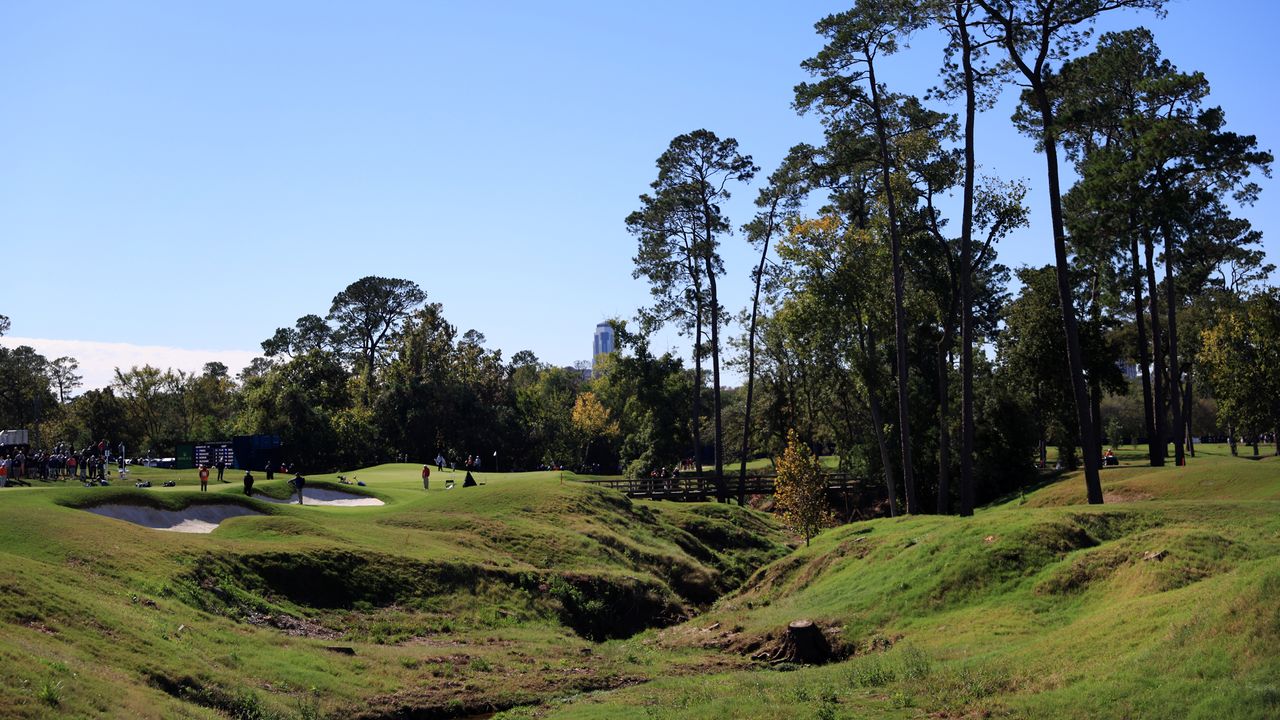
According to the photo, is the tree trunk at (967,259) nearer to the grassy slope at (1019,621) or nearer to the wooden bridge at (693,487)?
the grassy slope at (1019,621)

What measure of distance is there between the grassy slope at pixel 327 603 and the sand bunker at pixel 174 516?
416 mm

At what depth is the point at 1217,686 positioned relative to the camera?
51.9 ft

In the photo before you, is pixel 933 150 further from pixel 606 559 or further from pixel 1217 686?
pixel 1217 686

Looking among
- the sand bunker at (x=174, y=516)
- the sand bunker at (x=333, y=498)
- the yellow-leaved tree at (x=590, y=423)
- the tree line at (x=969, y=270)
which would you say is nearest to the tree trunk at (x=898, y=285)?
the tree line at (x=969, y=270)

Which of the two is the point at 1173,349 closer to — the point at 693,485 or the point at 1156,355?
the point at 1156,355

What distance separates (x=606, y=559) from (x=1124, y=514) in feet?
66.8

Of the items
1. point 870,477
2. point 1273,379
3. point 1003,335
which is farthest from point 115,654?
point 1273,379

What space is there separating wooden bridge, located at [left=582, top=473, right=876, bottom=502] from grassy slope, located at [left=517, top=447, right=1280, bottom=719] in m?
25.1

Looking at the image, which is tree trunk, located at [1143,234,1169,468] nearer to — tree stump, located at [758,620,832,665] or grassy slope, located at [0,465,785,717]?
grassy slope, located at [0,465,785,717]

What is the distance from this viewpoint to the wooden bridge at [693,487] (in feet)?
211

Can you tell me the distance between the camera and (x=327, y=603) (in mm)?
31641

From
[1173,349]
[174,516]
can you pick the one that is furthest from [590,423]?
[174,516]

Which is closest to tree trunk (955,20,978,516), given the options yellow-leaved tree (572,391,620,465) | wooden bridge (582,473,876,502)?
wooden bridge (582,473,876,502)

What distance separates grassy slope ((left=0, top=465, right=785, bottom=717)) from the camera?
68.1 ft
